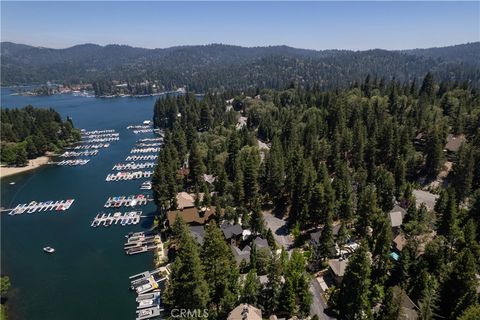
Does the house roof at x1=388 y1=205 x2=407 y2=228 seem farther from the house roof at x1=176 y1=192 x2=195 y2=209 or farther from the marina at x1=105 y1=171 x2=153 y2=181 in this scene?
the marina at x1=105 y1=171 x2=153 y2=181

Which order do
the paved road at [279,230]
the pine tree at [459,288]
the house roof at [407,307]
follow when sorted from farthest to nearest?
the paved road at [279,230], the house roof at [407,307], the pine tree at [459,288]

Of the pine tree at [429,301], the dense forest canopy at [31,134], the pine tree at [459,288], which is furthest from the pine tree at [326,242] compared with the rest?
the dense forest canopy at [31,134]

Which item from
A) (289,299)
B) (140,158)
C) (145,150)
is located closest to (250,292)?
(289,299)

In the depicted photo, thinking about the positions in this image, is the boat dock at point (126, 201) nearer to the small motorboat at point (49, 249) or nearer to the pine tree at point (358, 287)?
the small motorboat at point (49, 249)

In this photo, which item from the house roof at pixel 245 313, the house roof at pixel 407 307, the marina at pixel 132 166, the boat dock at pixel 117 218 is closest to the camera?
the house roof at pixel 407 307

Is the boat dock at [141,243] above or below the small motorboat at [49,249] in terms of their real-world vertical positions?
above

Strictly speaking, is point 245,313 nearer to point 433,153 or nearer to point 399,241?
point 399,241

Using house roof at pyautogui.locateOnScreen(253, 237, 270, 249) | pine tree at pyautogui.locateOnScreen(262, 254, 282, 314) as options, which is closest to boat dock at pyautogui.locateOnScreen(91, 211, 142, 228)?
house roof at pyautogui.locateOnScreen(253, 237, 270, 249)

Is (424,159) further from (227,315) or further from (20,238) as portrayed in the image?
(20,238)

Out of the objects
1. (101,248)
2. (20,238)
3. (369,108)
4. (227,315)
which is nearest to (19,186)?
(20,238)
